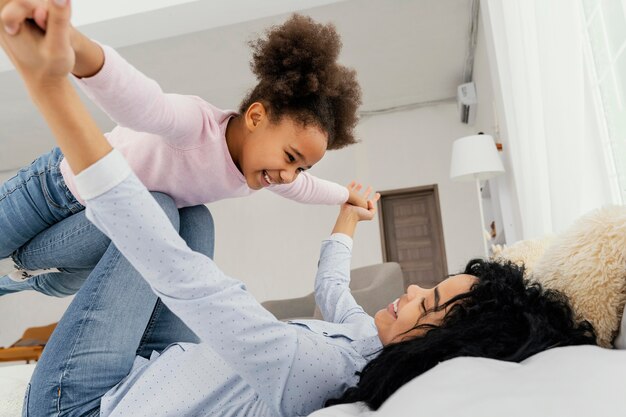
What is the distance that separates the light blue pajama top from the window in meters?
1.13

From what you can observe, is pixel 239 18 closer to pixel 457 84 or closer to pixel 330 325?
pixel 457 84

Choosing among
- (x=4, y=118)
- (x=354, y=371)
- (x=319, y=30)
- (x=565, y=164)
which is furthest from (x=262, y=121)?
(x=4, y=118)

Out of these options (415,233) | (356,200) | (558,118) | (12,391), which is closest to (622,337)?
(356,200)

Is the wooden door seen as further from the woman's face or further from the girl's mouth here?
the woman's face

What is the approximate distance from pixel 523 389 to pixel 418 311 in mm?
408

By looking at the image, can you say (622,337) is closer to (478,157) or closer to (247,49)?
(478,157)

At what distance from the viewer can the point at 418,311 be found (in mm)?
838

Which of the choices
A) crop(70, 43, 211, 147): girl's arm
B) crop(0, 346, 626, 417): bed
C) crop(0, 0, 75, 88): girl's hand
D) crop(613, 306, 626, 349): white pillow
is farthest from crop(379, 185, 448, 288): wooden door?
crop(0, 0, 75, 88): girl's hand

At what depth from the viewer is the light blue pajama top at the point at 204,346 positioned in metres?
0.55

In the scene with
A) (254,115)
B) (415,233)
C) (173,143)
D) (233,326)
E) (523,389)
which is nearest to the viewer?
(523,389)

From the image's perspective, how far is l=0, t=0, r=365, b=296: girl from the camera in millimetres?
1070

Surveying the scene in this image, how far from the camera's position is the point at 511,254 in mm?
1166

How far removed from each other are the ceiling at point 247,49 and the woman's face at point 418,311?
2914mm

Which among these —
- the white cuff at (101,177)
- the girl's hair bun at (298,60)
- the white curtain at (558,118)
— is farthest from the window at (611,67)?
the white cuff at (101,177)
